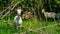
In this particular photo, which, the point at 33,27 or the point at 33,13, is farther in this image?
the point at 33,13

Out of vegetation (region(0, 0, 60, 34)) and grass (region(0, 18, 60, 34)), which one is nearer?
grass (region(0, 18, 60, 34))

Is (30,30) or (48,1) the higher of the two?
(48,1)

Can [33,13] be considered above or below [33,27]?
above

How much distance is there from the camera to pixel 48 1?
10.6 meters

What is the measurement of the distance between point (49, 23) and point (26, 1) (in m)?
1.60

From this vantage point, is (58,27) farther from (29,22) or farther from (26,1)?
(26,1)

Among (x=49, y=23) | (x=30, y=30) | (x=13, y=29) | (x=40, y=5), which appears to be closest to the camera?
(x=30, y=30)

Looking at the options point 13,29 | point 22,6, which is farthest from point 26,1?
point 13,29

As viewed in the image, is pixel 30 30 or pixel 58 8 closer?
pixel 30 30

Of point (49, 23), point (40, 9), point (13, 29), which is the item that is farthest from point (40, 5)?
point (13, 29)

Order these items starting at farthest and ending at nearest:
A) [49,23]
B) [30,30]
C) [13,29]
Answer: [49,23] < [13,29] < [30,30]

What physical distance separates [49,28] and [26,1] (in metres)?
2.09

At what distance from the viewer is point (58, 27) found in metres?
8.79

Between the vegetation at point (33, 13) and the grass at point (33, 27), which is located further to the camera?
the vegetation at point (33, 13)
